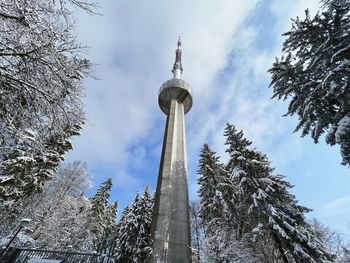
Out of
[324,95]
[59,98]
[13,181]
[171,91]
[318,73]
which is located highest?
[171,91]

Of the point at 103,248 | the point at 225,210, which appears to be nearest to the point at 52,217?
the point at 225,210

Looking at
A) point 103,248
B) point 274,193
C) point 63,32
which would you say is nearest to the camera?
point 63,32

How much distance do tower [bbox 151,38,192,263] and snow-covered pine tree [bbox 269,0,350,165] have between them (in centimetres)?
858

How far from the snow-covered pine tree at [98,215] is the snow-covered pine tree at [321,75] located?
916 inches

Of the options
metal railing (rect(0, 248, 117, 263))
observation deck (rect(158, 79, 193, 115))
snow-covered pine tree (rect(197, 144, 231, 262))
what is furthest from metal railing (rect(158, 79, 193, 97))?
metal railing (rect(0, 248, 117, 263))

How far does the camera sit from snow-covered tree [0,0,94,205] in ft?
11.9

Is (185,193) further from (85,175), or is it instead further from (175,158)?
(85,175)

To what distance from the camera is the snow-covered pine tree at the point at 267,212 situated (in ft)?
34.1

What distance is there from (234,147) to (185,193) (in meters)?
4.85

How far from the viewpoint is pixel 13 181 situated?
1252cm

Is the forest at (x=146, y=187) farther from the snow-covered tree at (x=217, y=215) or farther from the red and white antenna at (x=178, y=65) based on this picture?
the red and white antenna at (x=178, y=65)

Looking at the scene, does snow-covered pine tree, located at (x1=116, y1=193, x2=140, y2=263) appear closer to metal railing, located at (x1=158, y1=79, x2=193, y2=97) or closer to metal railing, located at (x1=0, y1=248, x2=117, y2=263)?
metal railing, located at (x1=0, y1=248, x2=117, y2=263)

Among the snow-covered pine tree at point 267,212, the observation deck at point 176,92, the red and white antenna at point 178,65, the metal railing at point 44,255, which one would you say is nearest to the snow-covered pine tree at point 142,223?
the metal railing at point 44,255

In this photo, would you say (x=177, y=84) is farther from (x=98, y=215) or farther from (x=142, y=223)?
(x=98, y=215)
